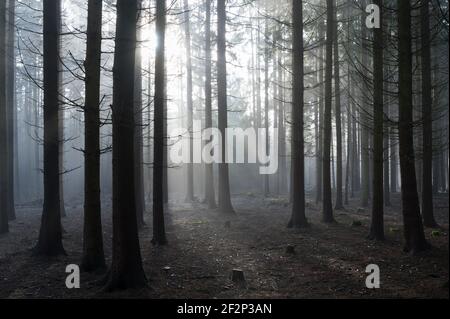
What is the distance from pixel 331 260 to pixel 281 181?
27635 millimetres

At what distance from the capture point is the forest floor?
7344 millimetres

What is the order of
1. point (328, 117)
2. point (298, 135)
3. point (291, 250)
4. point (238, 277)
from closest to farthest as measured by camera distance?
point (238, 277) → point (291, 250) → point (298, 135) → point (328, 117)

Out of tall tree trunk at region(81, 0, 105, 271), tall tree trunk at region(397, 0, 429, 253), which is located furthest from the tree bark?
tall tree trunk at region(397, 0, 429, 253)

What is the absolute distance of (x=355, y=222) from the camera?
1444cm

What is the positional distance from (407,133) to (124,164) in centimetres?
639

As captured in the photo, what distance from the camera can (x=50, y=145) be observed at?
34.9 feet

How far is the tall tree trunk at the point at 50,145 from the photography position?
10.6 metres

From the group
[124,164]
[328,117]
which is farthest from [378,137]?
[124,164]

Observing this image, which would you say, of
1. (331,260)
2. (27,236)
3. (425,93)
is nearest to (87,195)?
(331,260)

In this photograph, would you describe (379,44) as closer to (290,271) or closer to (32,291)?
(290,271)

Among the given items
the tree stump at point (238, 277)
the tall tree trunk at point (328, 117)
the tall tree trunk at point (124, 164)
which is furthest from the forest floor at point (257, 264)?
the tall tree trunk at point (328, 117)

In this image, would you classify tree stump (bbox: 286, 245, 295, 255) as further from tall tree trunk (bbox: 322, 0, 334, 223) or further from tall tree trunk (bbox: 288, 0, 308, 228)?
tall tree trunk (bbox: 322, 0, 334, 223)

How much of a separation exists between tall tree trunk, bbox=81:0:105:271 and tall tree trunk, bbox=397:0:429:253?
6797 millimetres

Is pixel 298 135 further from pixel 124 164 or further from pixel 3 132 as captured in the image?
pixel 3 132
